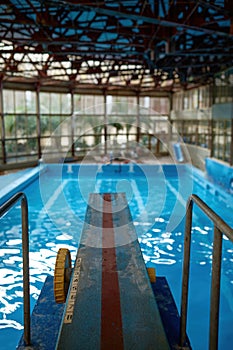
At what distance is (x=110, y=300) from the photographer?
256 centimetres

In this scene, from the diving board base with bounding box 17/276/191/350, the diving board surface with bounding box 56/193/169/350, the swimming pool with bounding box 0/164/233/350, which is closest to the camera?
the diving board surface with bounding box 56/193/169/350

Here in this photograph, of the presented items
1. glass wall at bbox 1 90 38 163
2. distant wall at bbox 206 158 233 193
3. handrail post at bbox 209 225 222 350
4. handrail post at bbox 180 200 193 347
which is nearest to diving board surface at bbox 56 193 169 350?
handrail post at bbox 180 200 193 347

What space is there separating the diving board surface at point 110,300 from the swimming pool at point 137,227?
1.29 metres

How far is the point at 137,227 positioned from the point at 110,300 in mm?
5277

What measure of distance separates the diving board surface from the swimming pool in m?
1.29

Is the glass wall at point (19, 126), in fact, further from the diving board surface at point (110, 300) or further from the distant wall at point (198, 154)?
the diving board surface at point (110, 300)

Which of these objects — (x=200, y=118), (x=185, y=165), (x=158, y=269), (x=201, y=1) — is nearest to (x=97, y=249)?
(x=158, y=269)

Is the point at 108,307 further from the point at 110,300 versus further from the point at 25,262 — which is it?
the point at 25,262

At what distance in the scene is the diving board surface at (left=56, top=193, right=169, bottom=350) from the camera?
2104 mm

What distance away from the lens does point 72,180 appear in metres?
13.9

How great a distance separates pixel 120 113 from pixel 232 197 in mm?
11454

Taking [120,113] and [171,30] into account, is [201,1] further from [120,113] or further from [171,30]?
[120,113]

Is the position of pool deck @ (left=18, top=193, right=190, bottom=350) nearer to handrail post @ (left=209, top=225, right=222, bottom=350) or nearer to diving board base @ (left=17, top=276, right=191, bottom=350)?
diving board base @ (left=17, top=276, right=191, bottom=350)

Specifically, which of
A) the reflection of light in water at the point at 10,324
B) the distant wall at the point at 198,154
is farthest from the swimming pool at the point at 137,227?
the distant wall at the point at 198,154
